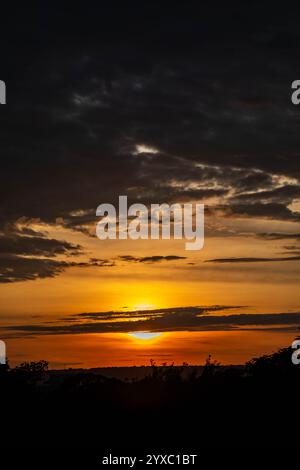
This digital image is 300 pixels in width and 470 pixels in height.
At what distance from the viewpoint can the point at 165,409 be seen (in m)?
21.3

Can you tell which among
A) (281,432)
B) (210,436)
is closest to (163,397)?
(210,436)

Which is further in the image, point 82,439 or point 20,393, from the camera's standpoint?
point 20,393

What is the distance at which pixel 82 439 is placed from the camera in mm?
20141

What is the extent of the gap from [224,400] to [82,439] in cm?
377

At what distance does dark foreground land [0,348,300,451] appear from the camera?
20.1 meters

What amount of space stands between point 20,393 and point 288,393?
734 cm

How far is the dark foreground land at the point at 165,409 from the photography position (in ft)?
65.8

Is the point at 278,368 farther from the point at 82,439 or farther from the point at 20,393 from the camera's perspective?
the point at 20,393

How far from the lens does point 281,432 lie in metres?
19.7
